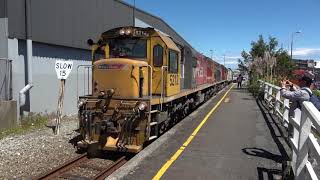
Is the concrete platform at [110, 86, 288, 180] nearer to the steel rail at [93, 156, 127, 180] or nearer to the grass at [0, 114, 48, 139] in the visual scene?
the steel rail at [93, 156, 127, 180]

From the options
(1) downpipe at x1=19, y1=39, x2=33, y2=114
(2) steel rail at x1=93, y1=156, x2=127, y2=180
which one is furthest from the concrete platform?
(1) downpipe at x1=19, y1=39, x2=33, y2=114

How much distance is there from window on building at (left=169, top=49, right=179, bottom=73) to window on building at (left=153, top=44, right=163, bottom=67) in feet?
2.37

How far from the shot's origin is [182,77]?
1532 centimetres

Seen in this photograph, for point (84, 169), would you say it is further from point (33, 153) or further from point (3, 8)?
point (3, 8)

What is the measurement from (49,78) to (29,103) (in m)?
1.93

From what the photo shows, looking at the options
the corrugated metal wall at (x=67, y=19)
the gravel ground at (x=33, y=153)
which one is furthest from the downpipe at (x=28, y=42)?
the gravel ground at (x=33, y=153)

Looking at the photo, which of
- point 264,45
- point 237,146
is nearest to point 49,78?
point 237,146

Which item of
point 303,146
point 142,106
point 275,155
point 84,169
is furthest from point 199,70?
point 303,146

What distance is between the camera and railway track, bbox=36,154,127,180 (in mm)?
8213

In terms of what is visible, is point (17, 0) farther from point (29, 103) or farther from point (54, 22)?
point (29, 103)

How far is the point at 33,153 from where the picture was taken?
10.1 m

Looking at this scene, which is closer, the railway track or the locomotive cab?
the railway track

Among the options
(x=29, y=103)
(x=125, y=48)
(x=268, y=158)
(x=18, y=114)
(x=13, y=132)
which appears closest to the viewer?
(x=268, y=158)

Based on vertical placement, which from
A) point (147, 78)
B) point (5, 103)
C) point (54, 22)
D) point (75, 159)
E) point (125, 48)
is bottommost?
point (75, 159)
